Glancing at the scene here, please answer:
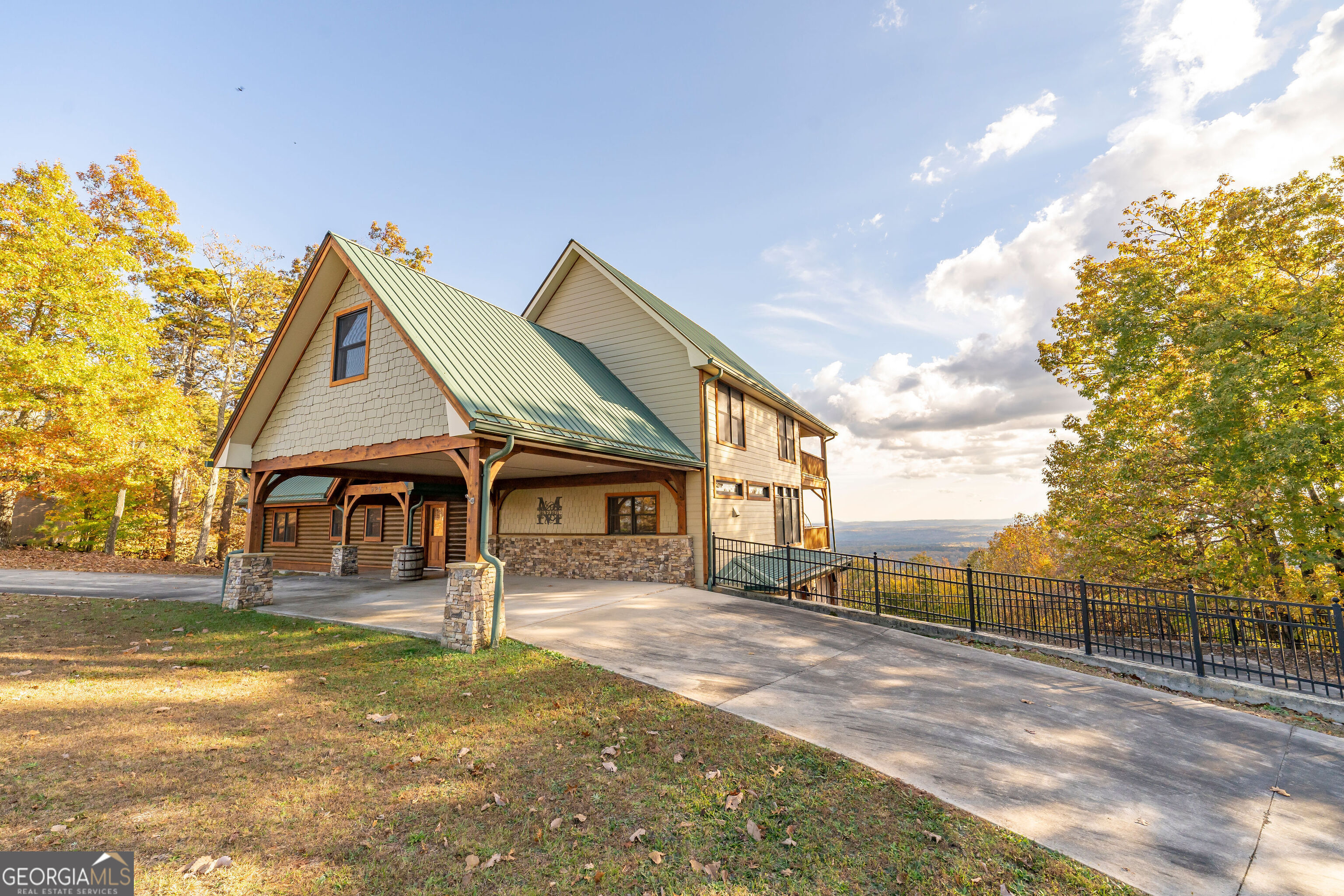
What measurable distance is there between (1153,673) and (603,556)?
39.1 ft

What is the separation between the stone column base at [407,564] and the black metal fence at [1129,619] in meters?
9.58

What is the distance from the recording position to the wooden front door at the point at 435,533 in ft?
64.1

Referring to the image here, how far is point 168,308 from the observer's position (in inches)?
1043

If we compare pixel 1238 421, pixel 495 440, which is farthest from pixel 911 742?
pixel 1238 421

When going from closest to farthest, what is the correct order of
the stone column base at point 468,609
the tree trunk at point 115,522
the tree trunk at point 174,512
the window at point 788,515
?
Result: 1. the stone column base at point 468,609
2. the window at point 788,515
3. the tree trunk at point 115,522
4. the tree trunk at point 174,512

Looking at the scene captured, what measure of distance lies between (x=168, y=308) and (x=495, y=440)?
2806 cm

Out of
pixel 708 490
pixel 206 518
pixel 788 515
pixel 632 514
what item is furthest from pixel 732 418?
pixel 206 518

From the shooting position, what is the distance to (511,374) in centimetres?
1138

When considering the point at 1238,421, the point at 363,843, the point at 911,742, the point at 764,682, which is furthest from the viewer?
the point at 1238,421

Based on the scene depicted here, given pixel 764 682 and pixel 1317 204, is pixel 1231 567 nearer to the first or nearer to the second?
pixel 1317 204

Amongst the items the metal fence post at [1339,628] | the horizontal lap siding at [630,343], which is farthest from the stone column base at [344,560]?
the metal fence post at [1339,628]

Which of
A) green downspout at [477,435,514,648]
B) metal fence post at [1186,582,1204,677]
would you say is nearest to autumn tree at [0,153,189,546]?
green downspout at [477,435,514,648]

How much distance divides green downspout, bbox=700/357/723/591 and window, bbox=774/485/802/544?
5.47m

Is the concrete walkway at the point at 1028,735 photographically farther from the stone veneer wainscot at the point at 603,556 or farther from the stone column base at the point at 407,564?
the stone column base at the point at 407,564
